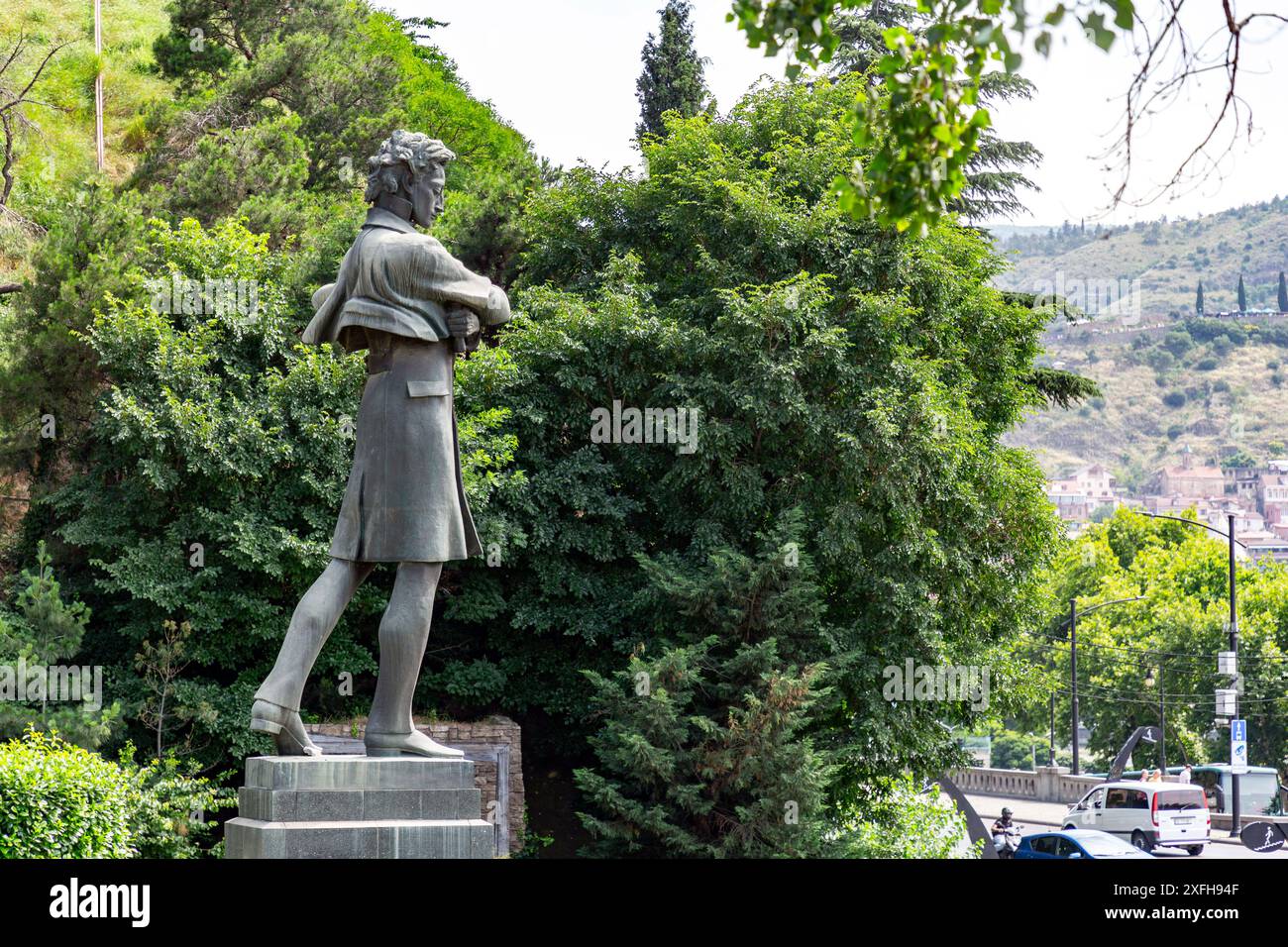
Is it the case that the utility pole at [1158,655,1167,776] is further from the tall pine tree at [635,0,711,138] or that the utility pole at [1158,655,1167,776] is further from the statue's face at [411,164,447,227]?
the statue's face at [411,164,447,227]

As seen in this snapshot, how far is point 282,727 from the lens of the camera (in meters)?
9.29

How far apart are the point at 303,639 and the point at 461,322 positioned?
2.21m

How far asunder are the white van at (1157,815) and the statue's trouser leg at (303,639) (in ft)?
85.3

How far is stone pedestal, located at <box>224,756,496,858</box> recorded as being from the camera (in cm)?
895

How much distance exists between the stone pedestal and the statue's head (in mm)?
3616

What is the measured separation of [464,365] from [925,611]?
757cm

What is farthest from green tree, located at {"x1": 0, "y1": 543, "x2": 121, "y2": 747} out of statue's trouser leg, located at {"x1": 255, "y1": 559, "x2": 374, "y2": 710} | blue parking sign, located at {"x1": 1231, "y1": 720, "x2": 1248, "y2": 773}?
blue parking sign, located at {"x1": 1231, "y1": 720, "x2": 1248, "y2": 773}

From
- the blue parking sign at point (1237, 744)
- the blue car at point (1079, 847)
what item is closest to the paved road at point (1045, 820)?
the blue parking sign at point (1237, 744)

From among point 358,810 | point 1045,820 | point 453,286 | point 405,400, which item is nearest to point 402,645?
point 358,810

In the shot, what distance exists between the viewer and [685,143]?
83.6 feet

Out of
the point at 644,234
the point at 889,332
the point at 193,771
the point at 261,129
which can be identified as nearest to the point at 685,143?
the point at 644,234

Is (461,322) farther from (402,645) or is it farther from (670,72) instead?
(670,72)

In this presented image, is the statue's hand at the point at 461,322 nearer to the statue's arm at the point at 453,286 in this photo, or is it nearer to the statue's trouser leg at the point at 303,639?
the statue's arm at the point at 453,286

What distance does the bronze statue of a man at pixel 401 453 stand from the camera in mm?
9672
